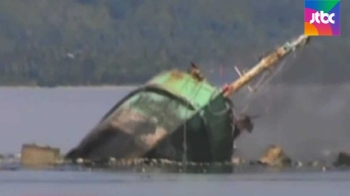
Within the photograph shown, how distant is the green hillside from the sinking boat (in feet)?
108

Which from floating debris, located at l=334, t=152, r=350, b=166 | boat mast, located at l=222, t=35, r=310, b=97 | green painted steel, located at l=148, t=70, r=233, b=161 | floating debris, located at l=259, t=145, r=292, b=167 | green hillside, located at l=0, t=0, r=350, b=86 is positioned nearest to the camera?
green painted steel, located at l=148, t=70, r=233, b=161

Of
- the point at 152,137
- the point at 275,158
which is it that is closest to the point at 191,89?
the point at 152,137

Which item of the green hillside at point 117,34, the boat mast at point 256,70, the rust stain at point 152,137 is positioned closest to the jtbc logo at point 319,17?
the boat mast at point 256,70

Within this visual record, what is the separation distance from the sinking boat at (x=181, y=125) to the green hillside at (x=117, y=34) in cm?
3286

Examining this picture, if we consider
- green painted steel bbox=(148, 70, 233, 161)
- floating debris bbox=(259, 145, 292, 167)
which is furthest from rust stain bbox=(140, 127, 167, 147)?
floating debris bbox=(259, 145, 292, 167)

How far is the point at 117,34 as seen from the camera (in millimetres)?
129000

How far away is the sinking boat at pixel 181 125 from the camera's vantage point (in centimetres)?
4781

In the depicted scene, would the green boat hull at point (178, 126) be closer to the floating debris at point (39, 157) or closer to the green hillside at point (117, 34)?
the floating debris at point (39, 157)

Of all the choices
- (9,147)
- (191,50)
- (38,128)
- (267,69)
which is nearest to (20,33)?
(191,50)

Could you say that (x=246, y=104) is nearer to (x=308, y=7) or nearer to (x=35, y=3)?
(x=308, y=7)

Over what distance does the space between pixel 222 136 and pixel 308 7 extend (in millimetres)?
11262

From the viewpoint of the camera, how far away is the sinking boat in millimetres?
47812

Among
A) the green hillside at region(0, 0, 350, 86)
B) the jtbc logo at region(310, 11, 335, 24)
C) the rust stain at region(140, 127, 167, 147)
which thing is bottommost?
the rust stain at region(140, 127, 167, 147)

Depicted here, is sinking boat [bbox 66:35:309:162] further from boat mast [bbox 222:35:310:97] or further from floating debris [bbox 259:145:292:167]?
floating debris [bbox 259:145:292:167]
